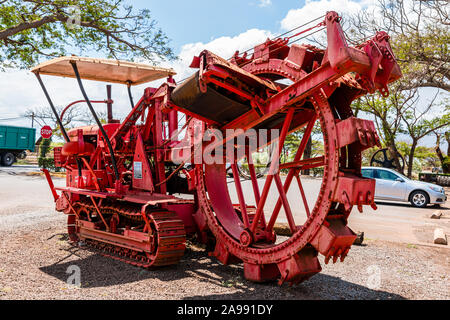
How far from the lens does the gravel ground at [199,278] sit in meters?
5.05

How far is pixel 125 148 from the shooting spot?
7.72 m

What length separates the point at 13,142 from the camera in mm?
34719

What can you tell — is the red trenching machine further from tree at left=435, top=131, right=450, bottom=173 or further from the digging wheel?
tree at left=435, top=131, right=450, bottom=173

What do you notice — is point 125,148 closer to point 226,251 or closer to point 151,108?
point 151,108

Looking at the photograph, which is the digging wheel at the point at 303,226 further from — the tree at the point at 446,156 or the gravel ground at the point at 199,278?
the tree at the point at 446,156

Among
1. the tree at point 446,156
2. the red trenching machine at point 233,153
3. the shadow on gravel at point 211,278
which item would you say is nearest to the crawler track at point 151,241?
the red trenching machine at point 233,153

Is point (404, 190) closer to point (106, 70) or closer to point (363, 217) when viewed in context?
point (363, 217)

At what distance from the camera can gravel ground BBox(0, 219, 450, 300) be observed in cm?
505

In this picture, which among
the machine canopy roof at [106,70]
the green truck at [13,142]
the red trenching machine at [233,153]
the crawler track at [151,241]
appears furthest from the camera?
the green truck at [13,142]

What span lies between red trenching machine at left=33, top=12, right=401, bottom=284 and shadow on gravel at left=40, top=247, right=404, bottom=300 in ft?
0.63

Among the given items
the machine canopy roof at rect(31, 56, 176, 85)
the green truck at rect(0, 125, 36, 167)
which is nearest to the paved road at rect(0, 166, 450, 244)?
the machine canopy roof at rect(31, 56, 176, 85)

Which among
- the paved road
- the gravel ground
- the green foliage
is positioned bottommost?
the gravel ground

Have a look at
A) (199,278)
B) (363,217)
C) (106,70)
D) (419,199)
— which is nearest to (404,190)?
(419,199)

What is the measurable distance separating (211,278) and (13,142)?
34573 millimetres
